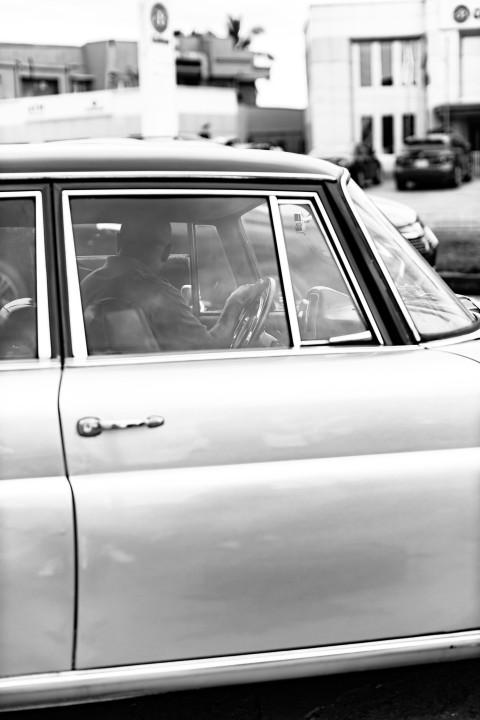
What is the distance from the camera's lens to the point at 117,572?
2385mm

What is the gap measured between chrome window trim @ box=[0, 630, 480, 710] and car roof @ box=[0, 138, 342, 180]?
1.34 metres

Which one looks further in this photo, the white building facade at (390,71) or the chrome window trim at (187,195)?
the white building facade at (390,71)

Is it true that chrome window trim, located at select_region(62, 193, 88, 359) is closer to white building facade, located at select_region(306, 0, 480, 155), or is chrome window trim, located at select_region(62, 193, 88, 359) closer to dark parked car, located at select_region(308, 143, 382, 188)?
dark parked car, located at select_region(308, 143, 382, 188)

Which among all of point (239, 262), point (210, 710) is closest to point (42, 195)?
point (239, 262)

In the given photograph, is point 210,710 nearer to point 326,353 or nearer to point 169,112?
point 326,353

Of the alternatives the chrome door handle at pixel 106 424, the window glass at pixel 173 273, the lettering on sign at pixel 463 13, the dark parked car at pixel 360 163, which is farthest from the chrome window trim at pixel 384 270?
the lettering on sign at pixel 463 13

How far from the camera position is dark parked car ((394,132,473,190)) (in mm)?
30062

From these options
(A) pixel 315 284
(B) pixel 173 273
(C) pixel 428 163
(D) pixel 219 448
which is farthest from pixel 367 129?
(D) pixel 219 448

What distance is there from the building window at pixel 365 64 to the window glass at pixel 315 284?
49012 mm

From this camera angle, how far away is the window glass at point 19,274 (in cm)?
259

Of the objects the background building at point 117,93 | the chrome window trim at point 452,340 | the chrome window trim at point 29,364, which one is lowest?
the chrome window trim at point 452,340

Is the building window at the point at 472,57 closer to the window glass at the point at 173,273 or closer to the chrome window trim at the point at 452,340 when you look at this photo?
the window glass at the point at 173,273

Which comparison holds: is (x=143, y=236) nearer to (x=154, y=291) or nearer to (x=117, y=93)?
(x=154, y=291)

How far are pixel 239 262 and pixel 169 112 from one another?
25.4 meters
